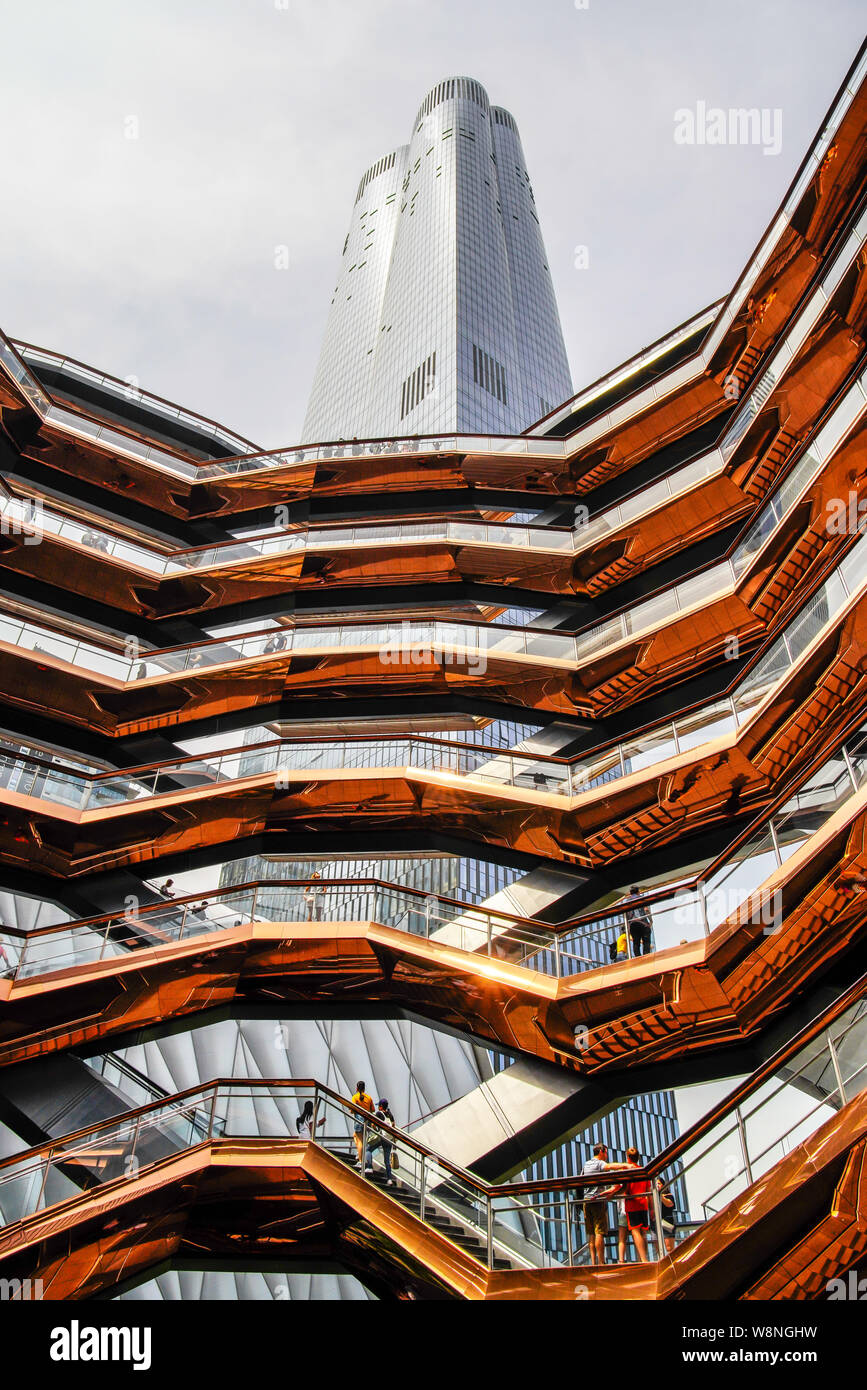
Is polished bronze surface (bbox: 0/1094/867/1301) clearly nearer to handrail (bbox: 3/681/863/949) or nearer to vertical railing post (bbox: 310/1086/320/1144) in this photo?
vertical railing post (bbox: 310/1086/320/1144)

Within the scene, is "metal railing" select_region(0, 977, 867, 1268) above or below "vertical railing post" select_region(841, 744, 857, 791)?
below

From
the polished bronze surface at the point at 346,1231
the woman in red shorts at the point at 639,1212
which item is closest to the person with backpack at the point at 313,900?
the polished bronze surface at the point at 346,1231

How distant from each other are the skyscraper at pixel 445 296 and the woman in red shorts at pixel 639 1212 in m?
53.0

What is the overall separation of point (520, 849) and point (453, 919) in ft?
12.6

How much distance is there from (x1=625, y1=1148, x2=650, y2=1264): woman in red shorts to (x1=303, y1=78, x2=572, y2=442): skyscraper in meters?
53.0

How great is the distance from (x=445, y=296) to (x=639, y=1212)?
244 feet

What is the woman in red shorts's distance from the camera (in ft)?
30.5

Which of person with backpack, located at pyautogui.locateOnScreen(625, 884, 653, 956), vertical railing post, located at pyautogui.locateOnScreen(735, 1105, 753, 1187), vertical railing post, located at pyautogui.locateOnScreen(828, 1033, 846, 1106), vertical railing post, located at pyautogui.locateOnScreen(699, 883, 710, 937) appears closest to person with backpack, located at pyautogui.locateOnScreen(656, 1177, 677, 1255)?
vertical railing post, located at pyautogui.locateOnScreen(735, 1105, 753, 1187)

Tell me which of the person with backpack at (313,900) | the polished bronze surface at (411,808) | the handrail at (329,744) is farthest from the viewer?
the handrail at (329,744)

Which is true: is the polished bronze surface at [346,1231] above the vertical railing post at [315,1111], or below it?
below

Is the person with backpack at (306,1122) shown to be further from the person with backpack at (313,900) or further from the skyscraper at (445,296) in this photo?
the skyscraper at (445,296)

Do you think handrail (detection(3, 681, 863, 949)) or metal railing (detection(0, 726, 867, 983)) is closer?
metal railing (detection(0, 726, 867, 983))

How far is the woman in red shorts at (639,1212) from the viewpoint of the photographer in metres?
9.28

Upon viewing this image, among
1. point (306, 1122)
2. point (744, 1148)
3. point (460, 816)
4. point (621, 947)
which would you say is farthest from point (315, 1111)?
point (460, 816)
